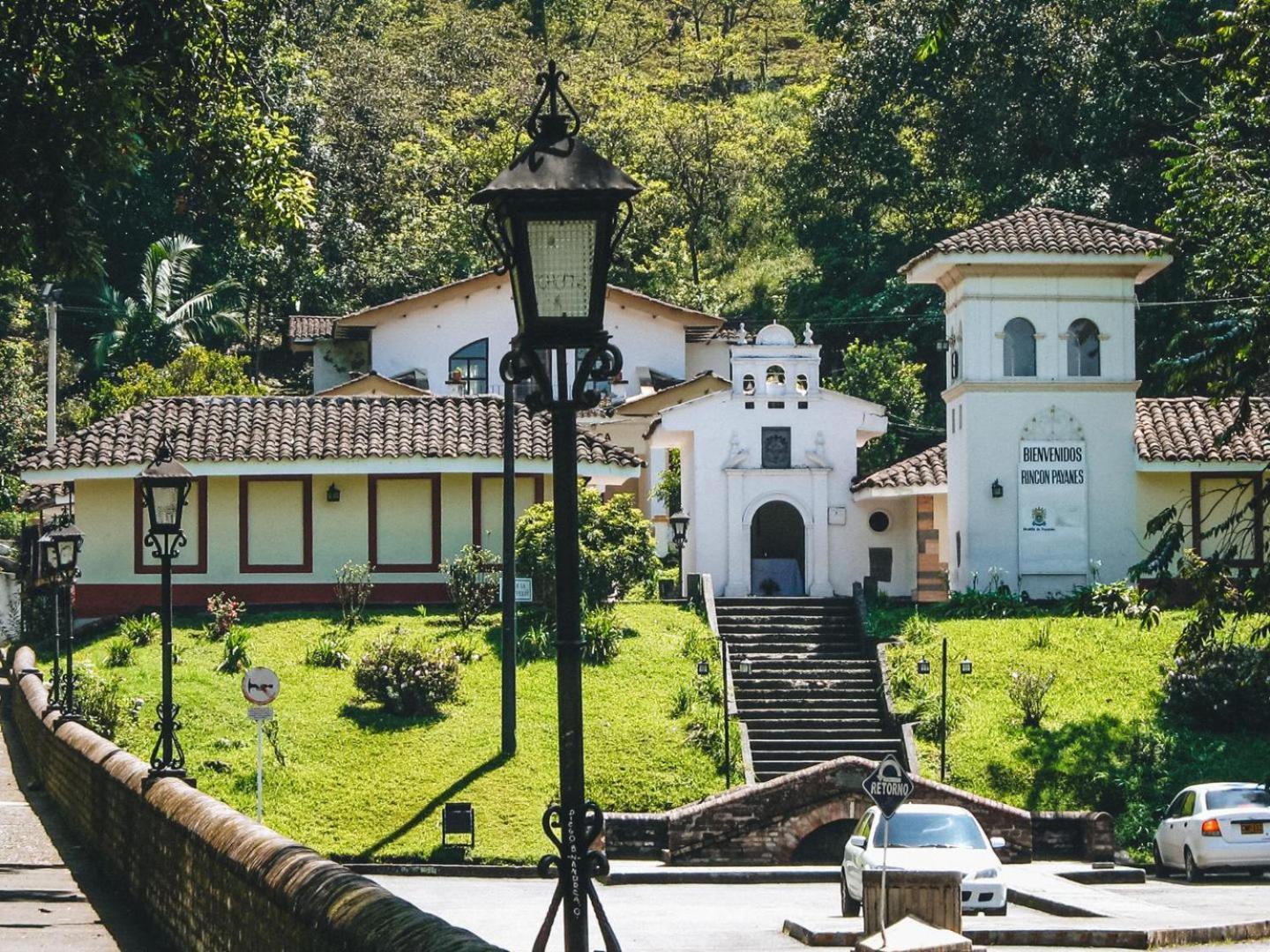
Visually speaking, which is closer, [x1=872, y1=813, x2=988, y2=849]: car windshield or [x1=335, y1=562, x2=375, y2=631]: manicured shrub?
[x1=872, y1=813, x2=988, y2=849]: car windshield

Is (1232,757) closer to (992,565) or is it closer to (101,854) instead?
(992,565)

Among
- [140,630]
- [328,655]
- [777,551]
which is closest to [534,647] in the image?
[328,655]

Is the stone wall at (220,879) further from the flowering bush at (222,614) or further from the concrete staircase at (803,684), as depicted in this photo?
the flowering bush at (222,614)

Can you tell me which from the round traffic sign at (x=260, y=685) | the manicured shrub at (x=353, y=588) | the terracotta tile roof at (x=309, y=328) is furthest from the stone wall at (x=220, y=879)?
the terracotta tile roof at (x=309, y=328)

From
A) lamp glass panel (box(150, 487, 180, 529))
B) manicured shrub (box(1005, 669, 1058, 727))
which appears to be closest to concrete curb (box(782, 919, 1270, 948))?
lamp glass panel (box(150, 487, 180, 529))

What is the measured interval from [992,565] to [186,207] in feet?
126

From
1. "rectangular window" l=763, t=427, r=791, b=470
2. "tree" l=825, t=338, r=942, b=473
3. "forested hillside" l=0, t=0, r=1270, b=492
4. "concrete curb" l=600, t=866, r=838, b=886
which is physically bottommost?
"concrete curb" l=600, t=866, r=838, b=886

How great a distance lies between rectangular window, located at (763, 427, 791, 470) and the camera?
45.7 metres

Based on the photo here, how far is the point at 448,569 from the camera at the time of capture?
1667 inches

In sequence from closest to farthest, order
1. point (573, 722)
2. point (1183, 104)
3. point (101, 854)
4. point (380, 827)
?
point (573, 722) < point (101, 854) < point (380, 827) < point (1183, 104)

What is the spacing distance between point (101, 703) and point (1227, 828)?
17.8m

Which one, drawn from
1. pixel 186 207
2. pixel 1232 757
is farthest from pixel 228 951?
pixel 186 207

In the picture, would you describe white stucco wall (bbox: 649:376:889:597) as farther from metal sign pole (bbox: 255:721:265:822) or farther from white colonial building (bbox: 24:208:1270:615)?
metal sign pole (bbox: 255:721:265:822)

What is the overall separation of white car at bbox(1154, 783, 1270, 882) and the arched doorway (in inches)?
708
